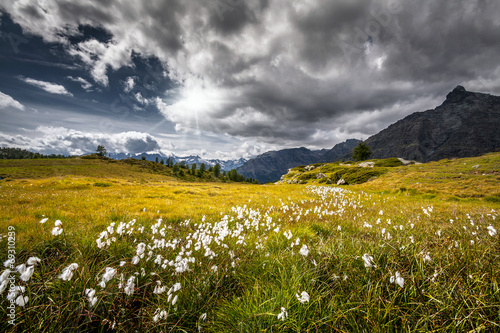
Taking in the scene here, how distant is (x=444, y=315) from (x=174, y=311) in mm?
3569

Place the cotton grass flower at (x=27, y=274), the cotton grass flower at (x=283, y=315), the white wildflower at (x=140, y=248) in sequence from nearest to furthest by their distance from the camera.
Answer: the cotton grass flower at (x=27, y=274) → the cotton grass flower at (x=283, y=315) → the white wildflower at (x=140, y=248)

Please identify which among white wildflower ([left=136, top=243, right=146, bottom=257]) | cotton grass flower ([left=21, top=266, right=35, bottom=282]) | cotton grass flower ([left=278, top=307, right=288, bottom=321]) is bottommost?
cotton grass flower ([left=278, top=307, right=288, bottom=321])

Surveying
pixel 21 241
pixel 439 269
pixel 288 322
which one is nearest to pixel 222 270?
pixel 288 322

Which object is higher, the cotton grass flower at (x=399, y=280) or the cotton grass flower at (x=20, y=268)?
the cotton grass flower at (x=20, y=268)

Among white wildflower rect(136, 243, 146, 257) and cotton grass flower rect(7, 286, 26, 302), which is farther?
white wildflower rect(136, 243, 146, 257)

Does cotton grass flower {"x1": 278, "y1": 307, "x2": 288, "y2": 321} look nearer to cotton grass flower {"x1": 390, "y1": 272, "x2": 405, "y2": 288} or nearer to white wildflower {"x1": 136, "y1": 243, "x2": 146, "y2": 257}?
cotton grass flower {"x1": 390, "y1": 272, "x2": 405, "y2": 288}

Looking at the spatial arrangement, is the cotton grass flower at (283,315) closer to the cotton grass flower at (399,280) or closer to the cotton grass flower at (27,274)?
the cotton grass flower at (399,280)

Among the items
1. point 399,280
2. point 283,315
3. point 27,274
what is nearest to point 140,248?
point 27,274

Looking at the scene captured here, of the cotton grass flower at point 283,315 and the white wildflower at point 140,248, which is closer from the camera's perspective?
the cotton grass flower at point 283,315

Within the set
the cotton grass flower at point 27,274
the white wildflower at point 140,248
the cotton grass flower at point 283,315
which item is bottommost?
the cotton grass flower at point 283,315

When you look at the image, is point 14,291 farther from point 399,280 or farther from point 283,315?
point 399,280

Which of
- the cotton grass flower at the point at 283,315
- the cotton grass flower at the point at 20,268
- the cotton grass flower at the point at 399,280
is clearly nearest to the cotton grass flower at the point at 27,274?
the cotton grass flower at the point at 20,268

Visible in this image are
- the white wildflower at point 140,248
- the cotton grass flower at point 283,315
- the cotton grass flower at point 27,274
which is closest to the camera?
the cotton grass flower at point 27,274

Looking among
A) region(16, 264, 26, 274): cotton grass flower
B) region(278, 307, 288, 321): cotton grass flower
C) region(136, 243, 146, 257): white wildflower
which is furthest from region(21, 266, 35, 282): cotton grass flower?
region(278, 307, 288, 321): cotton grass flower
